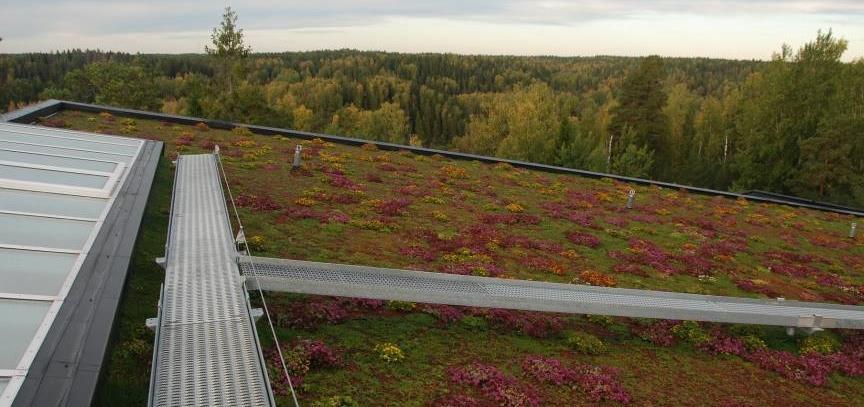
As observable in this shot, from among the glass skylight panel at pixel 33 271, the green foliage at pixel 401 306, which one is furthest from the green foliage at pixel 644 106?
the glass skylight panel at pixel 33 271

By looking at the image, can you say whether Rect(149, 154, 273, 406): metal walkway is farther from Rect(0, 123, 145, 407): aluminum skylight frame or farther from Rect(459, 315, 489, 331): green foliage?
Rect(459, 315, 489, 331): green foliage

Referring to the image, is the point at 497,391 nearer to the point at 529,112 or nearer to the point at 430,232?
the point at 430,232

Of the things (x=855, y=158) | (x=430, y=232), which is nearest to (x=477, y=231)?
(x=430, y=232)

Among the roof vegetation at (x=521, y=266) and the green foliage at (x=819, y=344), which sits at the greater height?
the roof vegetation at (x=521, y=266)

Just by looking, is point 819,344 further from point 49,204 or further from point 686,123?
point 686,123

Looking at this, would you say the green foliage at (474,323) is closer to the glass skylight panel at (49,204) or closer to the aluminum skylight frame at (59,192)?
the aluminum skylight frame at (59,192)

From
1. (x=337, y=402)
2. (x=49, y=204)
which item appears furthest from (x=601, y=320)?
(x=49, y=204)

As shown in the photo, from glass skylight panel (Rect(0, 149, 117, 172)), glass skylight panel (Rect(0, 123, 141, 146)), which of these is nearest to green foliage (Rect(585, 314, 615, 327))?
glass skylight panel (Rect(0, 149, 117, 172))
